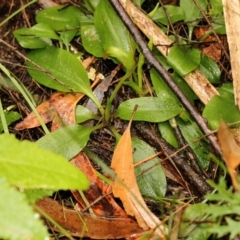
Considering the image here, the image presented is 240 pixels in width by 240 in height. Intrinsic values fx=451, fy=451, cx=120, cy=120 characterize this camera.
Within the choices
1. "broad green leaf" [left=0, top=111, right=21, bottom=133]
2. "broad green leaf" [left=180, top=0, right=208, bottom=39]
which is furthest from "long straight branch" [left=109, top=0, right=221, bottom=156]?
"broad green leaf" [left=0, top=111, right=21, bottom=133]

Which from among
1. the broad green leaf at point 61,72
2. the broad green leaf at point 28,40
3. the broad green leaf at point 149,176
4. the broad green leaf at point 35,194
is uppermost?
the broad green leaf at point 28,40

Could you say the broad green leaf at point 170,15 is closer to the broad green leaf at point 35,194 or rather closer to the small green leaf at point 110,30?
the small green leaf at point 110,30

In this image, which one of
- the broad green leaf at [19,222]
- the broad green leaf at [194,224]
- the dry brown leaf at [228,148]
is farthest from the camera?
the broad green leaf at [194,224]

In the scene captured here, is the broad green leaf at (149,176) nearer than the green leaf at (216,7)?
Yes

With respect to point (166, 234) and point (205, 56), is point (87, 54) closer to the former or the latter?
point (205, 56)

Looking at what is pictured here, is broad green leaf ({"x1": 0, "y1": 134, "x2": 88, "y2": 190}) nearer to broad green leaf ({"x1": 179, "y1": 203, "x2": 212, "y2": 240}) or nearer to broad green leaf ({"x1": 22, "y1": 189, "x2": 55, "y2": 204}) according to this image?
broad green leaf ({"x1": 22, "y1": 189, "x2": 55, "y2": 204})

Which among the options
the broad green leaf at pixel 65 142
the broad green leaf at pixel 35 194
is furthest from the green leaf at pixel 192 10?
the broad green leaf at pixel 35 194

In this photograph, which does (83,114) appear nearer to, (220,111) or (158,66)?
(158,66)
